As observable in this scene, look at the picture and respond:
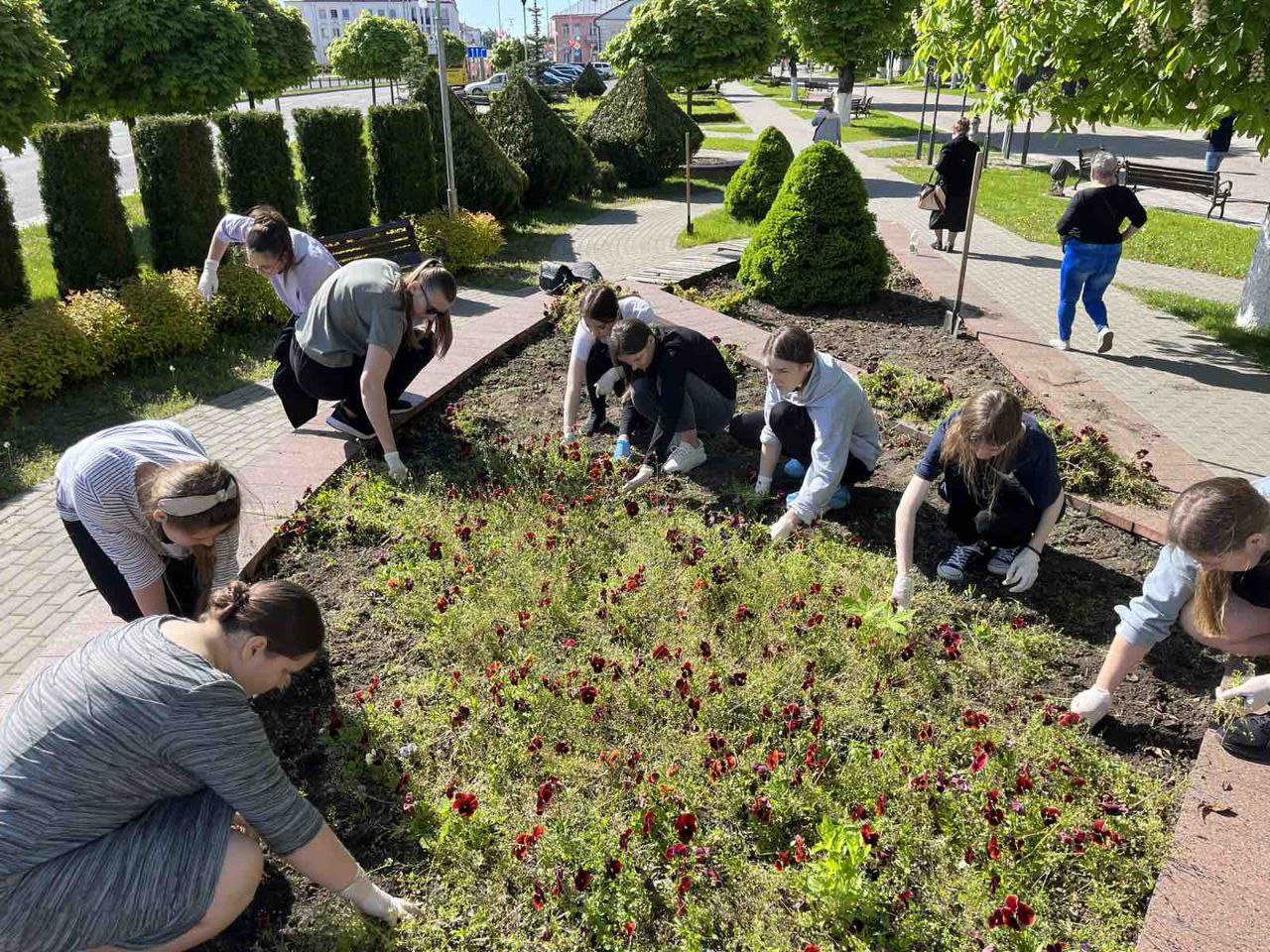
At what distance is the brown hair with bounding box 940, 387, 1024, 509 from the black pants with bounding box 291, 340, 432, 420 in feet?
9.47

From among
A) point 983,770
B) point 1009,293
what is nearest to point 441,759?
point 983,770

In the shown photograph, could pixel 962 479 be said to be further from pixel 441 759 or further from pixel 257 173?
pixel 257 173

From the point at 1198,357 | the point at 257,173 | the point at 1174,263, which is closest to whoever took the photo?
the point at 1198,357

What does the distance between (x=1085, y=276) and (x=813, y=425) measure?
4008mm

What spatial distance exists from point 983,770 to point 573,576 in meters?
1.86

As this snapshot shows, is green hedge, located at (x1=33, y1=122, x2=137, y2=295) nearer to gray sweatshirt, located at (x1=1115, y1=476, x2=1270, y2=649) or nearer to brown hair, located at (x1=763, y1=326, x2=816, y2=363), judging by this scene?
brown hair, located at (x1=763, y1=326, x2=816, y2=363)

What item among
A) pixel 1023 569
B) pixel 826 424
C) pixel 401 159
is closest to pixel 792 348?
pixel 826 424

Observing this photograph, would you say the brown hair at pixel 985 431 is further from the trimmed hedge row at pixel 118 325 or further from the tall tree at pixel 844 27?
the tall tree at pixel 844 27


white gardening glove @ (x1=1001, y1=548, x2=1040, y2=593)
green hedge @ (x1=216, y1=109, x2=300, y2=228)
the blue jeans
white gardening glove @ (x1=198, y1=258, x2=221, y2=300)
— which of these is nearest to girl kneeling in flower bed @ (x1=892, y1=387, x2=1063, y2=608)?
white gardening glove @ (x1=1001, y1=548, x2=1040, y2=593)

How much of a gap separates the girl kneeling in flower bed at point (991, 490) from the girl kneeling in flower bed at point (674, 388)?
4.62 ft

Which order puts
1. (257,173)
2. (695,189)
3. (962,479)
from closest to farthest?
(962,479), (257,173), (695,189)

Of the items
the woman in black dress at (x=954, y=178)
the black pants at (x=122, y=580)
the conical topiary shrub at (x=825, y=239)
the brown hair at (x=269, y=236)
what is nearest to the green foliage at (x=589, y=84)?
the woman in black dress at (x=954, y=178)

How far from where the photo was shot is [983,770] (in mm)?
2836

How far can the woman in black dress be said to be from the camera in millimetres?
10281
